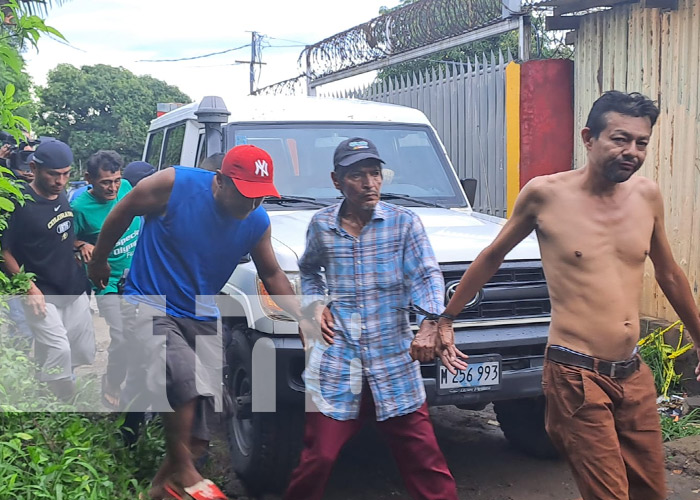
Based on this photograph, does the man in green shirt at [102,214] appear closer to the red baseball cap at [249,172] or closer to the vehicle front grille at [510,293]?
the red baseball cap at [249,172]

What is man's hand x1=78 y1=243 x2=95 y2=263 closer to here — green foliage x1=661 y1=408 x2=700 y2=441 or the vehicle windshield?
the vehicle windshield

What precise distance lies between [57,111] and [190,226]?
4414 centimetres

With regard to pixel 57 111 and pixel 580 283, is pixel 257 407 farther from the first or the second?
pixel 57 111

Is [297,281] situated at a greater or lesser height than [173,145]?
lesser

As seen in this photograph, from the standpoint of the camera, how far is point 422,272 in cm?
345

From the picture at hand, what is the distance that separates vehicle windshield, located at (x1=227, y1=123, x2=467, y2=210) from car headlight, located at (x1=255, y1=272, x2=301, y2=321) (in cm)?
99

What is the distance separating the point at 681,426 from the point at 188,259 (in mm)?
3434

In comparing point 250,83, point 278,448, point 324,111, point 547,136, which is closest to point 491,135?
point 547,136

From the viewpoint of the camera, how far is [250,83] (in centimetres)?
3409

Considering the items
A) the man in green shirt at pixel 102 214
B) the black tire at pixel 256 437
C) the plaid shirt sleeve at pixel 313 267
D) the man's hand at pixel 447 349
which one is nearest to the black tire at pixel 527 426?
the black tire at pixel 256 437

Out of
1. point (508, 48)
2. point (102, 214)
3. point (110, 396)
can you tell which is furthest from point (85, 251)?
point (508, 48)

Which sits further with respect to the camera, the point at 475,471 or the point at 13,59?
the point at 475,471

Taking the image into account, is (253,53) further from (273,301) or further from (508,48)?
(273,301)

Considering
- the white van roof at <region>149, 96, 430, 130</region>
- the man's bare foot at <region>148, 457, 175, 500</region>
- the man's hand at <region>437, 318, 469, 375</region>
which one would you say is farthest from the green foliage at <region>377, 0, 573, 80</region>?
the man's bare foot at <region>148, 457, 175, 500</region>
